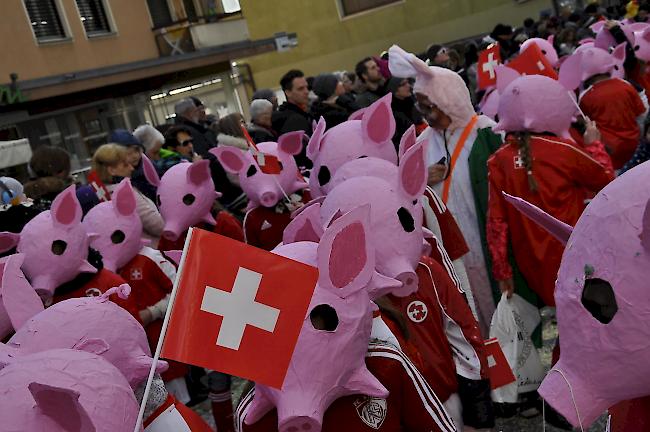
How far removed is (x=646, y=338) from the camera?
1.58 meters

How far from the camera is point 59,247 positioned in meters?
3.96

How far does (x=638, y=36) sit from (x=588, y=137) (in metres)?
3.84

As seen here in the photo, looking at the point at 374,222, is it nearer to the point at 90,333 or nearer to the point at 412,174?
the point at 412,174

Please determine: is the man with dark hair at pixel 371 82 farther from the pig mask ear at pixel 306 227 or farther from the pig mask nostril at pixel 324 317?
the pig mask nostril at pixel 324 317

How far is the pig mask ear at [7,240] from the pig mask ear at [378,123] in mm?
1848

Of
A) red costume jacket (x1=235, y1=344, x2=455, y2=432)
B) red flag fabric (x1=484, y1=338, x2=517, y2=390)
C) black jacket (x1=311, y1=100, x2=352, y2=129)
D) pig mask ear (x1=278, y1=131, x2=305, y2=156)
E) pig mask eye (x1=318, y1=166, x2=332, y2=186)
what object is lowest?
red flag fabric (x1=484, y1=338, x2=517, y2=390)

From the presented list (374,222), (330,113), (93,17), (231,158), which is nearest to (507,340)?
(374,222)

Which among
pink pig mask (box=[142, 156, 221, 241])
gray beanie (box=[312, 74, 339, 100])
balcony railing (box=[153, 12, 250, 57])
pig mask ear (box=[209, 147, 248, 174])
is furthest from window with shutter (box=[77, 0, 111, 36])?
pig mask ear (box=[209, 147, 248, 174])

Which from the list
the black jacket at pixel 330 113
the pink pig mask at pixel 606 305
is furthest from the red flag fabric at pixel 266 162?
the pink pig mask at pixel 606 305

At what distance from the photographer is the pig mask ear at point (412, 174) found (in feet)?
9.66

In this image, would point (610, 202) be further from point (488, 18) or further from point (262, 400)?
point (488, 18)

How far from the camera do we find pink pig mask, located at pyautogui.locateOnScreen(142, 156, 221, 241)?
5359 millimetres

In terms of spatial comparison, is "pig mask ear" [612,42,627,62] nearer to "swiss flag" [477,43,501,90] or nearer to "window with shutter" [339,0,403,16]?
"swiss flag" [477,43,501,90]

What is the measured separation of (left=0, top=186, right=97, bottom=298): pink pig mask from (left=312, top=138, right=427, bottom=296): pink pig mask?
160 centimetres
